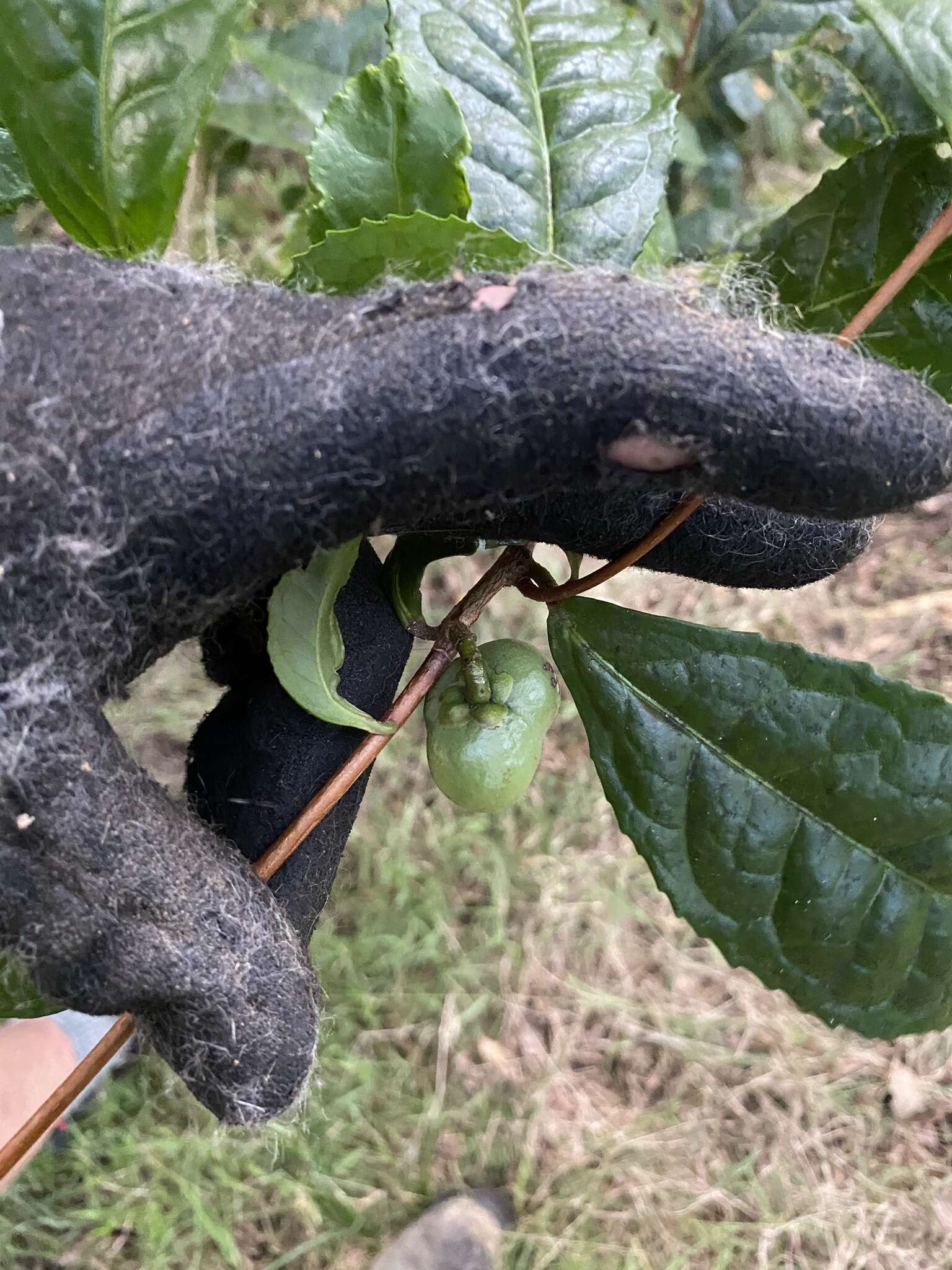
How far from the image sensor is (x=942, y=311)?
3.30 ft

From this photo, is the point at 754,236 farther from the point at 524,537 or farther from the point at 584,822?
the point at 584,822

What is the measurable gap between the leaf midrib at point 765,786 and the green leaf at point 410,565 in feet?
0.74

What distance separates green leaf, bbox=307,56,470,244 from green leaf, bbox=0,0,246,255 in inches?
4.8

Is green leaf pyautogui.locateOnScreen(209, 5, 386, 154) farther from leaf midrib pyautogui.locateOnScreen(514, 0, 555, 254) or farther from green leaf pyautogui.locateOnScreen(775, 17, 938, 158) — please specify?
green leaf pyautogui.locateOnScreen(775, 17, 938, 158)

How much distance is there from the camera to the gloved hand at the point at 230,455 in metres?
0.63

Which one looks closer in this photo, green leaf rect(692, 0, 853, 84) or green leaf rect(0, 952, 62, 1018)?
green leaf rect(0, 952, 62, 1018)

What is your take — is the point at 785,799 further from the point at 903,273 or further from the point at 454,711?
the point at 903,273

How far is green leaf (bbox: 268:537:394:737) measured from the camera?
807 millimetres

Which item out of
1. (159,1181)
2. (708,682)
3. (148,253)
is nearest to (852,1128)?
(159,1181)

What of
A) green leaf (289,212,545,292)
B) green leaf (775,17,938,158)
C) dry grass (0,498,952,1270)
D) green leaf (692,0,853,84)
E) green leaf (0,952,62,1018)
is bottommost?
dry grass (0,498,952,1270)

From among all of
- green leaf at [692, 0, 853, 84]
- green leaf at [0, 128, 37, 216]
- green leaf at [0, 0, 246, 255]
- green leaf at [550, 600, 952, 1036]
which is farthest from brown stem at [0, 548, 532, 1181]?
green leaf at [692, 0, 853, 84]

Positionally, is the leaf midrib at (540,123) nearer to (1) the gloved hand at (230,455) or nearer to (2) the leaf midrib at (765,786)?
(1) the gloved hand at (230,455)

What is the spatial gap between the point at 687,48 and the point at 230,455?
4.80ft

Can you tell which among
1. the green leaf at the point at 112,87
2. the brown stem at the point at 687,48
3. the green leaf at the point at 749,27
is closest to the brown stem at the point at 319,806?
the green leaf at the point at 112,87
